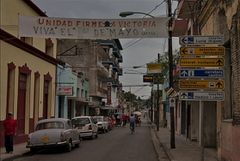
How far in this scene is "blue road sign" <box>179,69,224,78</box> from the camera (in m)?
16.0

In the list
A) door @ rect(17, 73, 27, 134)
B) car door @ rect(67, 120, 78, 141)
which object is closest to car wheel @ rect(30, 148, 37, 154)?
car door @ rect(67, 120, 78, 141)

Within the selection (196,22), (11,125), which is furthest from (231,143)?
(196,22)

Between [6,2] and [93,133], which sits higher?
[6,2]

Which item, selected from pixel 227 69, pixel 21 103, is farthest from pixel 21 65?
pixel 227 69

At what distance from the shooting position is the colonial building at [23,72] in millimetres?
26547

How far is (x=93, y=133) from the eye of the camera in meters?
37.3

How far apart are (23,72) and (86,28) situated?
827 centimetres

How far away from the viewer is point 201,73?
635 inches

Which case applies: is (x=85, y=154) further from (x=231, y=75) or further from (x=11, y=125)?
(x=231, y=75)

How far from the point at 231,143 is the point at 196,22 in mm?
11971

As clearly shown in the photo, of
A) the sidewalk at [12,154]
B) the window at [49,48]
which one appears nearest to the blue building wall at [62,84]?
the window at [49,48]

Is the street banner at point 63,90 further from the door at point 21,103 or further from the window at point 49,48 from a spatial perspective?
the door at point 21,103

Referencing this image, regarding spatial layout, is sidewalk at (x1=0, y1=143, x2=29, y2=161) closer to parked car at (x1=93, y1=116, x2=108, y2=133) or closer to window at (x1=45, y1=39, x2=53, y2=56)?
window at (x1=45, y1=39, x2=53, y2=56)

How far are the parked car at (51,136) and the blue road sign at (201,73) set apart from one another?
30.4ft
